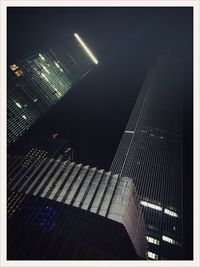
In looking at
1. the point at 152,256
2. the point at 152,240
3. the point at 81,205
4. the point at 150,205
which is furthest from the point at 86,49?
the point at 81,205

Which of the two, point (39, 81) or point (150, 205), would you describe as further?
point (39, 81)

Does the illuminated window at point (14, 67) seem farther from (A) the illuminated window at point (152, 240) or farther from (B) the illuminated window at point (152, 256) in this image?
(B) the illuminated window at point (152, 256)

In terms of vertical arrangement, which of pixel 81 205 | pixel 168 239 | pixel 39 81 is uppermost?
pixel 39 81

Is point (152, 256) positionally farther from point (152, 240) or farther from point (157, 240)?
point (157, 240)

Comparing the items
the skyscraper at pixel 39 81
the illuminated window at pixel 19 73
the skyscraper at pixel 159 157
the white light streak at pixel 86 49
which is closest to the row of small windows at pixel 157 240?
the skyscraper at pixel 159 157

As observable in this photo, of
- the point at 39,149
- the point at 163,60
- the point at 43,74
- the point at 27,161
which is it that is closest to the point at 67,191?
the point at 27,161

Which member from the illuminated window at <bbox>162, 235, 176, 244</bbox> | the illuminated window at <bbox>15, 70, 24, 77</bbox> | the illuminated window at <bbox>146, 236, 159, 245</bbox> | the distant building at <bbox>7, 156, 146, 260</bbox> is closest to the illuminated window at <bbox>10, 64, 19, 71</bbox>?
the illuminated window at <bbox>15, 70, 24, 77</bbox>
